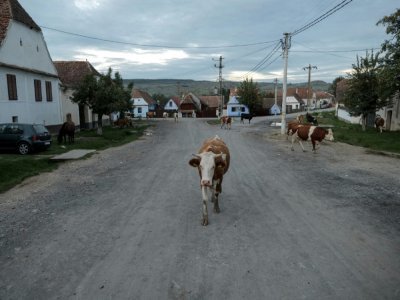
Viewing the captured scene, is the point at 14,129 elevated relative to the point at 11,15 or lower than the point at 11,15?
lower

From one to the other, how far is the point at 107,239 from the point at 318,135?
14.4 m

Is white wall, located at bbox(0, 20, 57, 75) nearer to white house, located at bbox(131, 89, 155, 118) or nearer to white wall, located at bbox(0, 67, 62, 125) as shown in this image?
white wall, located at bbox(0, 67, 62, 125)

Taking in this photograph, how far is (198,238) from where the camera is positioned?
6699mm

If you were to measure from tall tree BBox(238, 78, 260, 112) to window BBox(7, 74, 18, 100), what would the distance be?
51800 millimetres

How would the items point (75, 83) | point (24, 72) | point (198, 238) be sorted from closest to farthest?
1. point (198, 238)
2. point (24, 72)
3. point (75, 83)

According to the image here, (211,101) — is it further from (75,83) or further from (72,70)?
(75,83)

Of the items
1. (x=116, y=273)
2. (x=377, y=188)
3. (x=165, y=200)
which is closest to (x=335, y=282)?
(x=116, y=273)

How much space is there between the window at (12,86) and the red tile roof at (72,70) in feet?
43.6

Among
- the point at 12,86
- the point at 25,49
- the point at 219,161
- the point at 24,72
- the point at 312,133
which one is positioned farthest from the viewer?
the point at 25,49

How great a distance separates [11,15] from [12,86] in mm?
4996

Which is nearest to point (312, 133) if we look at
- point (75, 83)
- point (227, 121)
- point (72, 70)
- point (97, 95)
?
point (97, 95)

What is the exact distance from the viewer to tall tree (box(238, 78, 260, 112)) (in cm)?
6888

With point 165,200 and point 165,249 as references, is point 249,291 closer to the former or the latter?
point 165,249

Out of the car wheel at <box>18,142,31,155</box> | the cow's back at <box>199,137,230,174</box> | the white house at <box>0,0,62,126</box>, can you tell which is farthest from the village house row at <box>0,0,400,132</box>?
the cow's back at <box>199,137,230,174</box>
